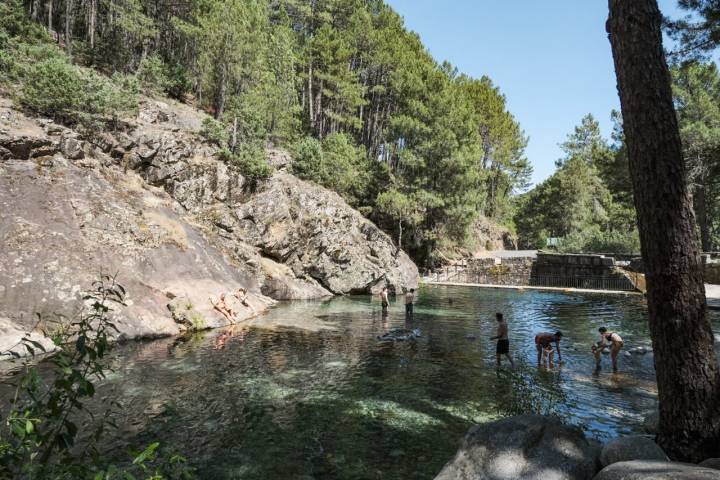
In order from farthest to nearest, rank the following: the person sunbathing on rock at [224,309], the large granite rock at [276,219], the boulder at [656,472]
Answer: the large granite rock at [276,219] → the person sunbathing on rock at [224,309] → the boulder at [656,472]

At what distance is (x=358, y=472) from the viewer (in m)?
6.72

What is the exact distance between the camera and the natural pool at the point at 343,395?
289 inches

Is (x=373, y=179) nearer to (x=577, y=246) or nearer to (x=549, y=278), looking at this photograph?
(x=549, y=278)

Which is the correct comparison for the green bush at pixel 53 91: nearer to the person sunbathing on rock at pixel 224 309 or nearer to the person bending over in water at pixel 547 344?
the person sunbathing on rock at pixel 224 309

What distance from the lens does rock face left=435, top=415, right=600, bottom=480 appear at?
5.30m

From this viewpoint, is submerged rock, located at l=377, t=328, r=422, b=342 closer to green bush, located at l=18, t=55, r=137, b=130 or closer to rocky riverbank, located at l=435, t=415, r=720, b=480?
rocky riverbank, located at l=435, t=415, r=720, b=480

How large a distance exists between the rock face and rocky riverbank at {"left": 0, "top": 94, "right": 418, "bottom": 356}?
622 cm

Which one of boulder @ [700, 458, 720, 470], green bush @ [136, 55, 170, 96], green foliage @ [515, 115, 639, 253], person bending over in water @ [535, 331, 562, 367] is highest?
green bush @ [136, 55, 170, 96]

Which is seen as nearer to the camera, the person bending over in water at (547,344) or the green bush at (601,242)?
the person bending over in water at (547,344)

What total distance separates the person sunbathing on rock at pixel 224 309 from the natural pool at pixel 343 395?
1.65 meters

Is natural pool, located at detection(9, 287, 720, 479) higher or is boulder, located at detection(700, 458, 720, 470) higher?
boulder, located at detection(700, 458, 720, 470)

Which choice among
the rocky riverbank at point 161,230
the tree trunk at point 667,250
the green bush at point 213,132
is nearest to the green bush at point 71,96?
the rocky riverbank at point 161,230

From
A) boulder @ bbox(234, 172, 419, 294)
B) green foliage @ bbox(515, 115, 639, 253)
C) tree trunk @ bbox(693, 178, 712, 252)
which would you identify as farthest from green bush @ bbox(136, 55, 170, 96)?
tree trunk @ bbox(693, 178, 712, 252)

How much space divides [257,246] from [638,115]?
89.0 ft
